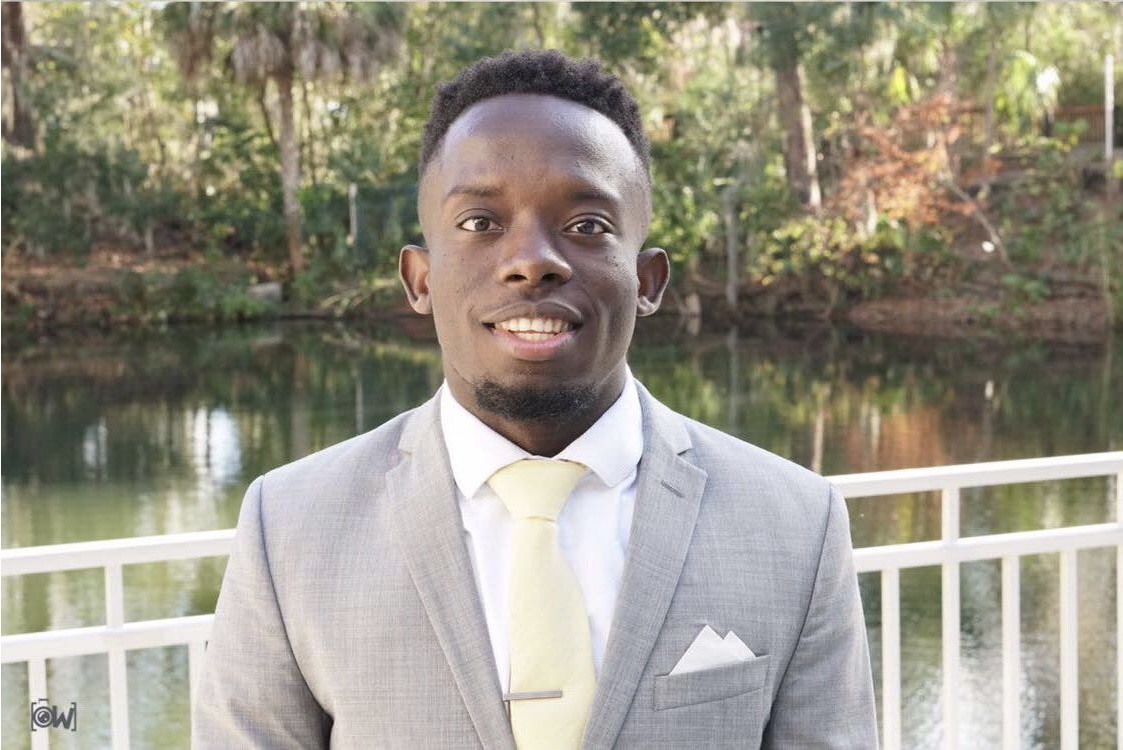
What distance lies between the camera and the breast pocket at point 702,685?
1.22 m

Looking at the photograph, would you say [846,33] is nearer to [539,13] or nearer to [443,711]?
[539,13]

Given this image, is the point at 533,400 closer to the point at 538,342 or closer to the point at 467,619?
the point at 538,342

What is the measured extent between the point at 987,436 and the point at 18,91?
15.2 meters

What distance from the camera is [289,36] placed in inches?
852

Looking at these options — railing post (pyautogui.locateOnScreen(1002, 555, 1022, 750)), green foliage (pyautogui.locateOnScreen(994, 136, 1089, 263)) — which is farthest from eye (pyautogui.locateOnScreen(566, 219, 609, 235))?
green foliage (pyautogui.locateOnScreen(994, 136, 1089, 263))

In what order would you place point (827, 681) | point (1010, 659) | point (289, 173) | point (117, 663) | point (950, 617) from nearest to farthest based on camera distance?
point (827, 681) < point (117, 663) < point (950, 617) < point (1010, 659) < point (289, 173)

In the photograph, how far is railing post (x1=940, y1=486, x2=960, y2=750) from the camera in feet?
7.91

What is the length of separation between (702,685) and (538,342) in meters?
0.31

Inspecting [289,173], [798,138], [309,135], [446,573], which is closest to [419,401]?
[798,138]

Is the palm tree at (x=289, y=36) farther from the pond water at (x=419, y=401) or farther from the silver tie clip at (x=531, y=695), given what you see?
the silver tie clip at (x=531, y=695)

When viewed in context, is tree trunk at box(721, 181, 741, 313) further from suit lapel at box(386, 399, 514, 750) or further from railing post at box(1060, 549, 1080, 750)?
suit lapel at box(386, 399, 514, 750)

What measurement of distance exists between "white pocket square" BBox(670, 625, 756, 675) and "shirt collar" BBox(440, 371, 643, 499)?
15 cm

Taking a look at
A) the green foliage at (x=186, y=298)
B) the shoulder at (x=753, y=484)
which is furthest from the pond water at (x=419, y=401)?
the shoulder at (x=753, y=484)

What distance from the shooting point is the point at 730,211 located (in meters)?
20.9
